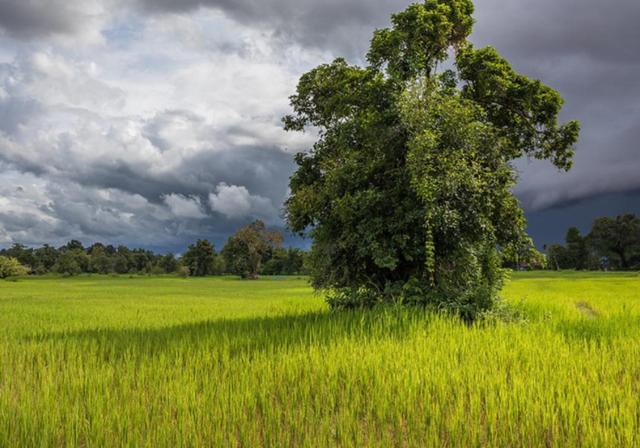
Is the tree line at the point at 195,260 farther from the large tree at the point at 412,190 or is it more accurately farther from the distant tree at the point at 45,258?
the large tree at the point at 412,190

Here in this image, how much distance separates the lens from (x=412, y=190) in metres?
15.5

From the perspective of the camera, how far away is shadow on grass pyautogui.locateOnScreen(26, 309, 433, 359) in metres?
11.0

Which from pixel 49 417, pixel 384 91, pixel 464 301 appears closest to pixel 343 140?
pixel 384 91

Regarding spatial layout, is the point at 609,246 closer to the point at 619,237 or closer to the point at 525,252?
the point at 619,237

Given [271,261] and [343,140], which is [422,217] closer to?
[343,140]

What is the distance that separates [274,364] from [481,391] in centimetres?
378

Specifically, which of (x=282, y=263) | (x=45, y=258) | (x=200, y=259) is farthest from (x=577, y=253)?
(x=45, y=258)

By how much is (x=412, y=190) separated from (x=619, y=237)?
467ft

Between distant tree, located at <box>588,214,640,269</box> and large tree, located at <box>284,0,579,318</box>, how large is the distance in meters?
135

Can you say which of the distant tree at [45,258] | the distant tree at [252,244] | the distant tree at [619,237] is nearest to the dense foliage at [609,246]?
the distant tree at [619,237]

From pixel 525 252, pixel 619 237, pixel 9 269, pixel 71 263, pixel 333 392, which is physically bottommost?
pixel 333 392

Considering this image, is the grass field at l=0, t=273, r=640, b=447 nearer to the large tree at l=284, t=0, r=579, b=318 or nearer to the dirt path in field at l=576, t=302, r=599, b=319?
the large tree at l=284, t=0, r=579, b=318

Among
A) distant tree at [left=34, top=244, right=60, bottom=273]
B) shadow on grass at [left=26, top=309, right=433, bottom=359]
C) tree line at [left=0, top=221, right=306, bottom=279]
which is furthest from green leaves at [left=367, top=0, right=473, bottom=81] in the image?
distant tree at [left=34, top=244, right=60, bottom=273]

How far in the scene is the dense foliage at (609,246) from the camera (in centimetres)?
13125
